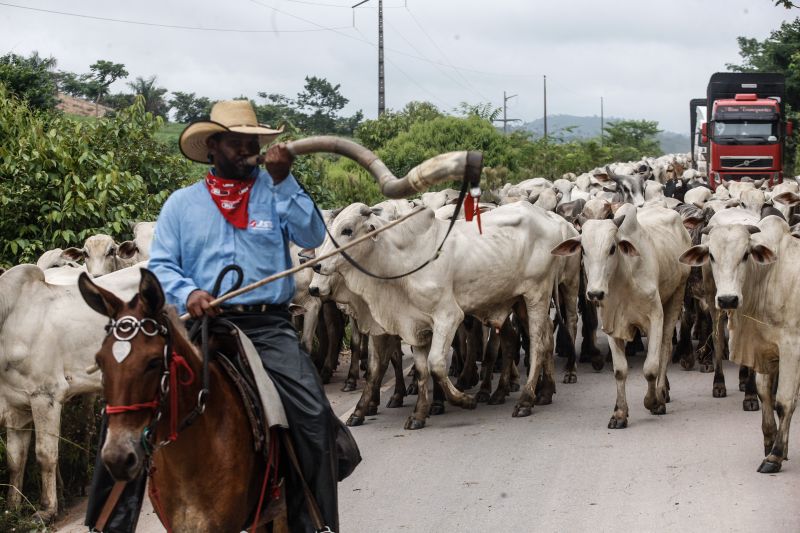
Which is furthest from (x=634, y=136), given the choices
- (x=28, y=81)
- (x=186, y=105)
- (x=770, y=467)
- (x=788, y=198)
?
(x=770, y=467)

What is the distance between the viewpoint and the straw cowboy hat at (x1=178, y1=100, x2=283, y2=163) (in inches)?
213

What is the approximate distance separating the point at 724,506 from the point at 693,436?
2.07 m

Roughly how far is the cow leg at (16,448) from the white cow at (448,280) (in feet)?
10.1

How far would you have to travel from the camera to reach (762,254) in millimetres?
8594

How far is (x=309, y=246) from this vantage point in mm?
5504

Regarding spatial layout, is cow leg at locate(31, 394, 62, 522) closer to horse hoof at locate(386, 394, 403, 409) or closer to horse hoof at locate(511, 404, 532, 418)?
horse hoof at locate(386, 394, 403, 409)

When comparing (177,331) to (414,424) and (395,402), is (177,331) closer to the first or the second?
(414,424)

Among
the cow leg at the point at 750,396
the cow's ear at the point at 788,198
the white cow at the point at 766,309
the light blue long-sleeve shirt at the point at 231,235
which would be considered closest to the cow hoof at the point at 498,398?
the cow leg at the point at 750,396

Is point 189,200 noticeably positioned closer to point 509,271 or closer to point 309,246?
point 309,246

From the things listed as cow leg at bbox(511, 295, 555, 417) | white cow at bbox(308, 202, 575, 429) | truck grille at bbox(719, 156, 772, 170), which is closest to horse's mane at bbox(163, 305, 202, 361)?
white cow at bbox(308, 202, 575, 429)

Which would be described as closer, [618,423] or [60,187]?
[618,423]

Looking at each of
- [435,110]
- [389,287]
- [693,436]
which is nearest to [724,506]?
[693,436]

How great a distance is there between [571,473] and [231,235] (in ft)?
13.5

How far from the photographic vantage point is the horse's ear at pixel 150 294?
4336mm
